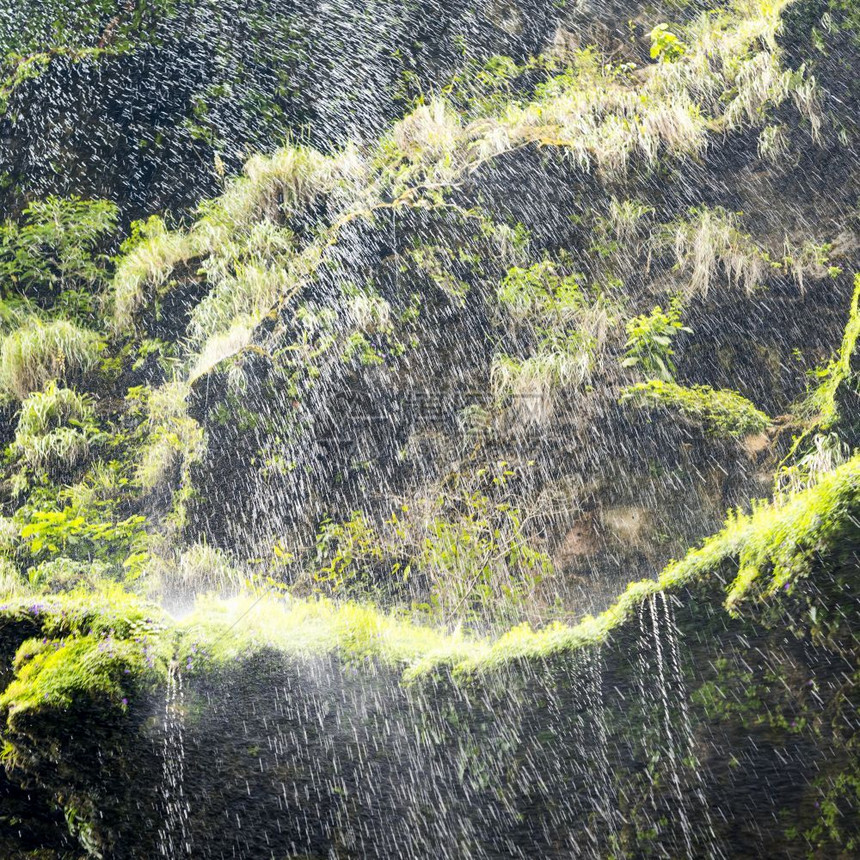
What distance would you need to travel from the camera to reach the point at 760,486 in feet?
21.2

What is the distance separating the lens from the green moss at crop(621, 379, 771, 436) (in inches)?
267

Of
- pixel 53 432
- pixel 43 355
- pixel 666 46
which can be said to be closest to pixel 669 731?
pixel 53 432

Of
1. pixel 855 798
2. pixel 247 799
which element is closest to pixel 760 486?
pixel 855 798

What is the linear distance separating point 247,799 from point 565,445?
13.4ft

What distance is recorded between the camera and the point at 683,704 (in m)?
3.84

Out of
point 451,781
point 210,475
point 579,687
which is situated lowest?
point 210,475

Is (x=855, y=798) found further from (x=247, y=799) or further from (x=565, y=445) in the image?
(x=565, y=445)

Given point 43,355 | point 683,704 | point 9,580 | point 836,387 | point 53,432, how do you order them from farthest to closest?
point 43,355, point 53,432, point 9,580, point 836,387, point 683,704

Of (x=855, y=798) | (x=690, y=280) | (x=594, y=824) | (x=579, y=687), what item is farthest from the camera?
(x=690, y=280)

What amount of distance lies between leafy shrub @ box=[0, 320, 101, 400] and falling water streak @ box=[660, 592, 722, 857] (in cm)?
772

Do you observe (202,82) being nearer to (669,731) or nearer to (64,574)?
(64,574)

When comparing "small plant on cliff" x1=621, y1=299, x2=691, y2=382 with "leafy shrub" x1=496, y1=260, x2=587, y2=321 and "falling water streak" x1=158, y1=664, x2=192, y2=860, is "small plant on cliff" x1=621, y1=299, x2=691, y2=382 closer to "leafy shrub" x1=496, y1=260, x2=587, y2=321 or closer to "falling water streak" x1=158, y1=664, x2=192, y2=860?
"leafy shrub" x1=496, y1=260, x2=587, y2=321

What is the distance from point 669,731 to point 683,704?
0.15 m

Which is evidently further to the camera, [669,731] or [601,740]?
[601,740]
